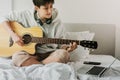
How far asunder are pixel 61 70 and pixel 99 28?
119 cm

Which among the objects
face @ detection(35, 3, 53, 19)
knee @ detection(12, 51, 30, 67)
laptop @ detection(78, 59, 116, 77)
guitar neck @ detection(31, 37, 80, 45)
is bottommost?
laptop @ detection(78, 59, 116, 77)

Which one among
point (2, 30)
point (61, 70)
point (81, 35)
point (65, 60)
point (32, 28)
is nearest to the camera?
point (61, 70)

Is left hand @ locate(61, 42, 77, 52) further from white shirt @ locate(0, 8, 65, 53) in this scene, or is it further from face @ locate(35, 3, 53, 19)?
face @ locate(35, 3, 53, 19)

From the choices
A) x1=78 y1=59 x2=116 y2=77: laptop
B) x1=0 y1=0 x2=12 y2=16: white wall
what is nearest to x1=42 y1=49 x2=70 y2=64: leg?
x1=78 y1=59 x2=116 y2=77: laptop

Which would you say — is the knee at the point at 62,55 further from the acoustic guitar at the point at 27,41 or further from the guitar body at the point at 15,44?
the guitar body at the point at 15,44

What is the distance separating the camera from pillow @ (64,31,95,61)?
230 cm

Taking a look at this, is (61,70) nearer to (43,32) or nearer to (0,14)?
(43,32)

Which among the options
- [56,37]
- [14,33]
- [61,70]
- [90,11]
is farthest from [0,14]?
[61,70]

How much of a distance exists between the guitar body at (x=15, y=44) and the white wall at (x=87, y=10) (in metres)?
0.47

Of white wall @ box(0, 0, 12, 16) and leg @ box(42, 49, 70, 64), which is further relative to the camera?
white wall @ box(0, 0, 12, 16)

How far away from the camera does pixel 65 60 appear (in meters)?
1.99

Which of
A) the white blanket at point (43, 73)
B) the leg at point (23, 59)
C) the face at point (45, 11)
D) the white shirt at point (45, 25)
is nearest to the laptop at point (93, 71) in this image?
the white blanket at point (43, 73)

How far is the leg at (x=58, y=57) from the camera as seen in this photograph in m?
1.96

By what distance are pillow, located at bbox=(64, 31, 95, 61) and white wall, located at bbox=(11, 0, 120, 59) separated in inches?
8.1
